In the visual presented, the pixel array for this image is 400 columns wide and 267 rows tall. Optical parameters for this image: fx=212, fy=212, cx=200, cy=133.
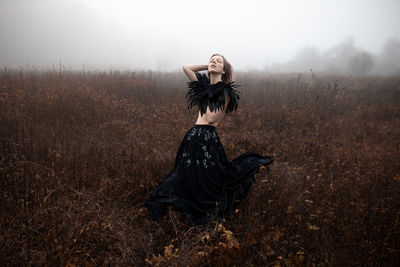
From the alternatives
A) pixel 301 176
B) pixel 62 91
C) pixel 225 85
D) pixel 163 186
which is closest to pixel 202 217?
pixel 163 186

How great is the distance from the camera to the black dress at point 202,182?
8.21ft

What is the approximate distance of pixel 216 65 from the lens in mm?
2596

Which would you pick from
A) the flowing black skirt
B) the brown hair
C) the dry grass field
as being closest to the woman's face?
the brown hair

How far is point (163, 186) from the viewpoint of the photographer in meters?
2.63

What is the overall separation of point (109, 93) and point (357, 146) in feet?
24.3

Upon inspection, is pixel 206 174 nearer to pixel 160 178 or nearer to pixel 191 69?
pixel 160 178

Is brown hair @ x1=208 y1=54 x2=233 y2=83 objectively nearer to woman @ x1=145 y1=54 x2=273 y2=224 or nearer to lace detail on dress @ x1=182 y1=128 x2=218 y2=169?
woman @ x1=145 y1=54 x2=273 y2=224

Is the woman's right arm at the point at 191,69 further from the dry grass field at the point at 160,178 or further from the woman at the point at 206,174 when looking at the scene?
the dry grass field at the point at 160,178

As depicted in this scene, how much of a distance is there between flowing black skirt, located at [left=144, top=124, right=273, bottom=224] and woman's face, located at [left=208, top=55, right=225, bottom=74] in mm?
705

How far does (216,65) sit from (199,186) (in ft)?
4.89

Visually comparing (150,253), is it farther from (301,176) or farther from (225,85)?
(301,176)

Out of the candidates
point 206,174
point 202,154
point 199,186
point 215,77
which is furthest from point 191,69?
point 199,186

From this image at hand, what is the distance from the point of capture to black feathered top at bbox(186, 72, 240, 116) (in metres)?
2.55

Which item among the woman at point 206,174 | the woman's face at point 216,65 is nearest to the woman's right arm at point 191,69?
the woman at point 206,174
